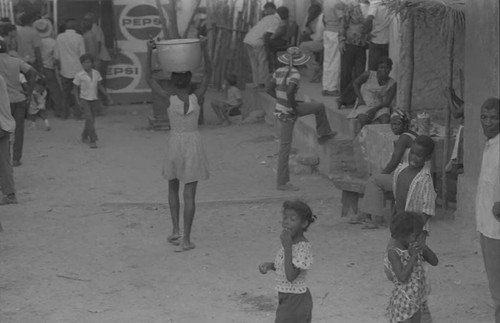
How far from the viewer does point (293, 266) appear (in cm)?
558

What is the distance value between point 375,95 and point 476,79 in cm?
289

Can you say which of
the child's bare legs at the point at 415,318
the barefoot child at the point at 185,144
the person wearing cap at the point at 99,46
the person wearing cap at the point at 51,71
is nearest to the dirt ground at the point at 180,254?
the barefoot child at the point at 185,144

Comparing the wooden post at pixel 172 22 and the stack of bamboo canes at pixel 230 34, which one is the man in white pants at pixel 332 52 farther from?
the stack of bamboo canes at pixel 230 34

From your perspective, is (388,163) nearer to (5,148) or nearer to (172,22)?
(5,148)

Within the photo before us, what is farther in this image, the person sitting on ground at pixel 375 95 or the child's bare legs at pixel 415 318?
the person sitting on ground at pixel 375 95

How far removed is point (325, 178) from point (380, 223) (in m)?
2.40

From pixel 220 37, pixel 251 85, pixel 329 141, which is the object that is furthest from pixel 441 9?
pixel 220 37

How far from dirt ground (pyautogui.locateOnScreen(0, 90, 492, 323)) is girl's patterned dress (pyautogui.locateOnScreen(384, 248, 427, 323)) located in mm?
901

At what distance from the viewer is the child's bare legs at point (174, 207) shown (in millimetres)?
8725

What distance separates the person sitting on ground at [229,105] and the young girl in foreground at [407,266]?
10.2m

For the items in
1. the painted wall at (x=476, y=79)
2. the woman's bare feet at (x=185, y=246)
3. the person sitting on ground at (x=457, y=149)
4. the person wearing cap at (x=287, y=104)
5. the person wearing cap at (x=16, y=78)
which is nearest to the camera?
the painted wall at (x=476, y=79)

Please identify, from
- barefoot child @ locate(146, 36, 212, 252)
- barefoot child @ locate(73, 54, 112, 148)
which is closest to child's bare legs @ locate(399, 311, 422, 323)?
barefoot child @ locate(146, 36, 212, 252)

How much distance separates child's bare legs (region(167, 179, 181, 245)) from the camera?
8725 mm

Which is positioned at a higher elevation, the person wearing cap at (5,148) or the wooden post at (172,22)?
the wooden post at (172,22)
